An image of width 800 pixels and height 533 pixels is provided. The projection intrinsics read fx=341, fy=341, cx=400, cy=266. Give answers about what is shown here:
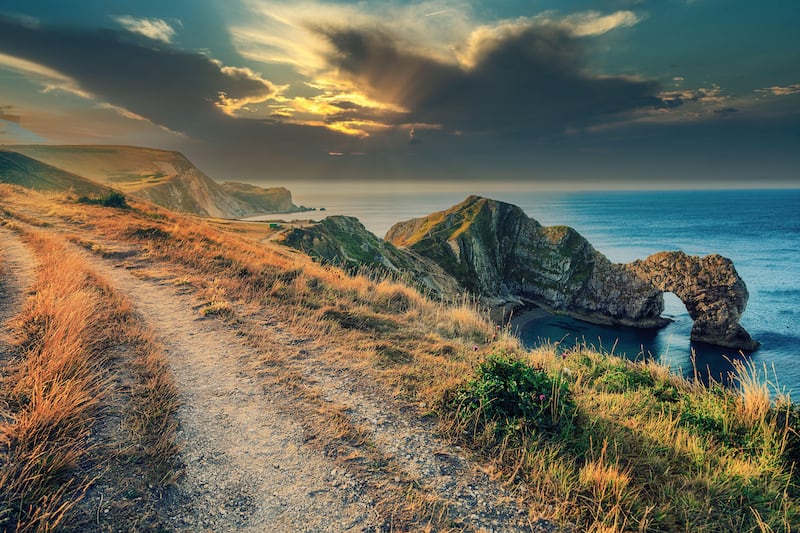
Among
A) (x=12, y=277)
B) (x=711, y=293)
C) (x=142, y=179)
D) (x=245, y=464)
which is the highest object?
(x=142, y=179)

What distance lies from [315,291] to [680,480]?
36.5 feet

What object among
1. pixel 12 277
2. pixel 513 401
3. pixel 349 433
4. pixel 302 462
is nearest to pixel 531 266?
pixel 513 401

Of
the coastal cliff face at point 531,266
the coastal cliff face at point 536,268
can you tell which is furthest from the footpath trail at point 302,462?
the coastal cliff face at point 531,266

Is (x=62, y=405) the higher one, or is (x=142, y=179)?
(x=142, y=179)

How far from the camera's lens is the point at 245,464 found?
15.3 feet

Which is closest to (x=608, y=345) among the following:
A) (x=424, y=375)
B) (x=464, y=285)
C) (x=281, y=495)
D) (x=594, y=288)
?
(x=594, y=288)

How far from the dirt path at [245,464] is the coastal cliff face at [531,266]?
62.8 metres

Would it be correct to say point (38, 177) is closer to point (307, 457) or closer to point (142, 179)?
point (307, 457)

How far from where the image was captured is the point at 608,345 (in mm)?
52781

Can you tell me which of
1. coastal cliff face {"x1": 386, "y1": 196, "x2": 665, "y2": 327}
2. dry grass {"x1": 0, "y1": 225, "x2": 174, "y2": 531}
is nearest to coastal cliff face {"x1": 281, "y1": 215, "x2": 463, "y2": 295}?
coastal cliff face {"x1": 386, "y1": 196, "x2": 665, "y2": 327}

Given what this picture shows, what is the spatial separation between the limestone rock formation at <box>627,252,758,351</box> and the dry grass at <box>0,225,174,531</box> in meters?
66.8

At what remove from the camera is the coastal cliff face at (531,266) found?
2410 inches

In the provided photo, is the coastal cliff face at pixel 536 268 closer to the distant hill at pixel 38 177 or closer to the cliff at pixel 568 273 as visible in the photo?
the cliff at pixel 568 273

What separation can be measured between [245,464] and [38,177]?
76004 mm
